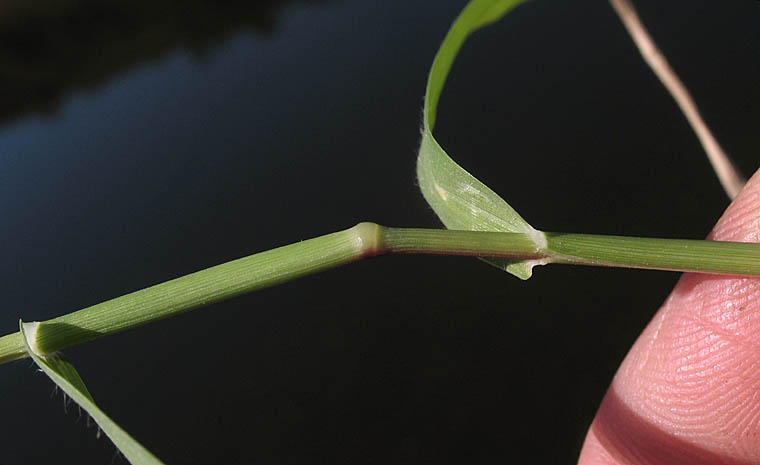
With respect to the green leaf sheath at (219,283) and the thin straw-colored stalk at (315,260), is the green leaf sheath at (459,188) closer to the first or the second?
the thin straw-colored stalk at (315,260)

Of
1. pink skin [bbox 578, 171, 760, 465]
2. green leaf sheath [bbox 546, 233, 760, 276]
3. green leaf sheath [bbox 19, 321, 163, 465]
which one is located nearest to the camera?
green leaf sheath [bbox 19, 321, 163, 465]

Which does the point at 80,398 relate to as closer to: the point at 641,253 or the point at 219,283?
the point at 219,283

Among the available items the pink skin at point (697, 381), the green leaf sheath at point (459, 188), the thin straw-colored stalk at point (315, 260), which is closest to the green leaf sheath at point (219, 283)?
the thin straw-colored stalk at point (315, 260)

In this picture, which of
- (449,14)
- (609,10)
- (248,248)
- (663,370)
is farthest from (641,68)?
(248,248)

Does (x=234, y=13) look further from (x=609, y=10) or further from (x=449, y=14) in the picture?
(x=609, y=10)

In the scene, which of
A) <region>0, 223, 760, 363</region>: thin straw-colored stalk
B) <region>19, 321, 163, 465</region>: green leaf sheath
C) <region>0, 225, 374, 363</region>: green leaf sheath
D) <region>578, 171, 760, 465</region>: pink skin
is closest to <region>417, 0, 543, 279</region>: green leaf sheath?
<region>0, 223, 760, 363</region>: thin straw-colored stalk

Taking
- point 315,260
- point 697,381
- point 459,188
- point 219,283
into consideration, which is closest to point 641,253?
point 459,188

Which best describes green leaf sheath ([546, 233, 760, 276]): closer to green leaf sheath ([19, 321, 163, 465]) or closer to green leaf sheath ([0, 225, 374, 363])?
green leaf sheath ([0, 225, 374, 363])
